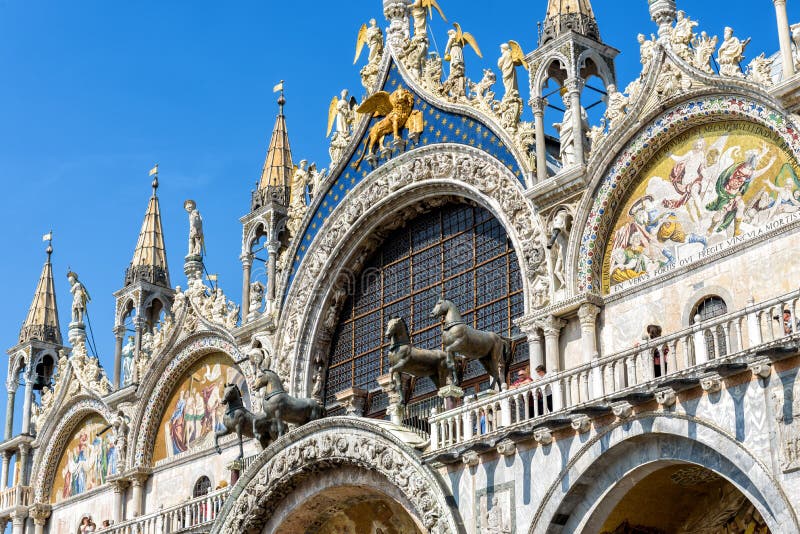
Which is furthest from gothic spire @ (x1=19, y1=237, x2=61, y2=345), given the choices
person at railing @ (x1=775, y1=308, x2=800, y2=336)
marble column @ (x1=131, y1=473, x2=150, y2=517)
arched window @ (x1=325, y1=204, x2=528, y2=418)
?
person at railing @ (x1=775, y1=308, x2=800, y2=336)

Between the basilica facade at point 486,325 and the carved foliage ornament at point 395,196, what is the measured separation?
7cm

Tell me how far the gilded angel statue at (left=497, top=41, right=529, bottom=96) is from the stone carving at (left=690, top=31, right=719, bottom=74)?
471cm

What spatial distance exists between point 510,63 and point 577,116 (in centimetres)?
259

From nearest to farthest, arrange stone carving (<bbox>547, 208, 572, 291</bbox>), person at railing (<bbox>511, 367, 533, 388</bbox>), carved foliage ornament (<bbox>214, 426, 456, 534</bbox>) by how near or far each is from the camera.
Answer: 1. carved foliage ornament (<bbox>214, 426, 456, 534</bbox>)
2. stone carving (<bbox>547, 208, 572, 291</bbox>)
3. person at railing (<bbox>511, 367, 533, 388</bbox>)

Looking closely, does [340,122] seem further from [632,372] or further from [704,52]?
[632,372]

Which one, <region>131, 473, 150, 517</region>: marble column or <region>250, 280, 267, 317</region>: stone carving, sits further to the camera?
<region>131, 473, 150, 517</region>: marble column

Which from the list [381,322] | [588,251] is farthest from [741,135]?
[381,322]

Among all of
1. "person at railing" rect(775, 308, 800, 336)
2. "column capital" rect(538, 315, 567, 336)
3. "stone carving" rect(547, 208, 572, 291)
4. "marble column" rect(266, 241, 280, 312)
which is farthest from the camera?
"marble column" rect(266, 241, 280, 312)

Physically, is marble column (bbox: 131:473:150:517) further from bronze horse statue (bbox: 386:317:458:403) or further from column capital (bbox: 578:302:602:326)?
column capital (bbox: 578:302:602:326)

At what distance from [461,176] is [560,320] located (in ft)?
15.0

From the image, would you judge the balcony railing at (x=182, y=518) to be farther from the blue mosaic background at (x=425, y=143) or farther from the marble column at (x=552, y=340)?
the marble column at (x=552, y=340)

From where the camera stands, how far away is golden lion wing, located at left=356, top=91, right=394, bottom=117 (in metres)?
31.6

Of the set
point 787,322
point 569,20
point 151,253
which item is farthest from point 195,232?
point 787,322

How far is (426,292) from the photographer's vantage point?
3027cm
